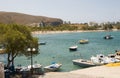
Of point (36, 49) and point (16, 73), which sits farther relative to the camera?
point (36, 49)

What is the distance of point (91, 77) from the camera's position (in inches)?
1117

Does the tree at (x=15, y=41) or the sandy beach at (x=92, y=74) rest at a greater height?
the tree at (x=15, y=41)

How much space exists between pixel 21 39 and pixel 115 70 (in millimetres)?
11057

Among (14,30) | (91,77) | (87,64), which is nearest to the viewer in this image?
(91,77)

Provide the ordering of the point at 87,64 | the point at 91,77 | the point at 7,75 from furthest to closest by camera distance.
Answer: the point at 87,64, the point at 7,75, the point at 91,77

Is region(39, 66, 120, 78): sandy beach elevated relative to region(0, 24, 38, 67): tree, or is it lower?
lower

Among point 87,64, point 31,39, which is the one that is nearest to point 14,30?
point 31,39

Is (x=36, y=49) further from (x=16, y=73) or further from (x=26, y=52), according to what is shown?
(x=16, y=73)

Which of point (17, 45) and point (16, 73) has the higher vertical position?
point (17, 45)

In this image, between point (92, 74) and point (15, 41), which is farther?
point (15, 41)

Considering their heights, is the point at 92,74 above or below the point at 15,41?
below

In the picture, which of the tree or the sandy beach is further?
the tree

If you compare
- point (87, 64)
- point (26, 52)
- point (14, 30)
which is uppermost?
point (14, 30)

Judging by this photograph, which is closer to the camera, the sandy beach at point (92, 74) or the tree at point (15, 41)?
the sandy beach at point (92, 74)
